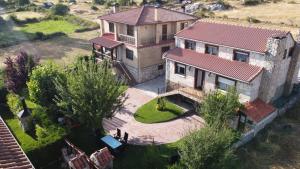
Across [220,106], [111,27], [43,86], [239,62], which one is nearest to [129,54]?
[111,27]

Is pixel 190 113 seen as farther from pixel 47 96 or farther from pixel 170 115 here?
pixel 47 96

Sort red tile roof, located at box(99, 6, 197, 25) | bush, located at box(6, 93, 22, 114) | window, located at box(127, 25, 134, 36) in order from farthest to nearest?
window, located at box(127, 25, 134, 36)
red tile roof, located at box(99, 6, 197, 25)
bush, located at box(6, 93, 22, 114)

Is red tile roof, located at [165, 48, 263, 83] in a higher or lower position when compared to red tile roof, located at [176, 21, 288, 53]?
lower

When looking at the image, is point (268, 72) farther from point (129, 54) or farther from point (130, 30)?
point (130, 30)

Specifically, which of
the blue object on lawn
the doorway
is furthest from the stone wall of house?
the blue object on lawn

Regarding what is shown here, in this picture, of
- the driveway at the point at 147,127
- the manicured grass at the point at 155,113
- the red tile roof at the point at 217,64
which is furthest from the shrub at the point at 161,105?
the red tile roof at the point at 217,64

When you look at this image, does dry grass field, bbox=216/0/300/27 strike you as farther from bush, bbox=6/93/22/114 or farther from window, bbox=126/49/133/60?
bush, bbox=6/93/22/114

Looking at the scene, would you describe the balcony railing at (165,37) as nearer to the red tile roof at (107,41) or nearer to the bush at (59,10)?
the red tile roof at (107,41)
